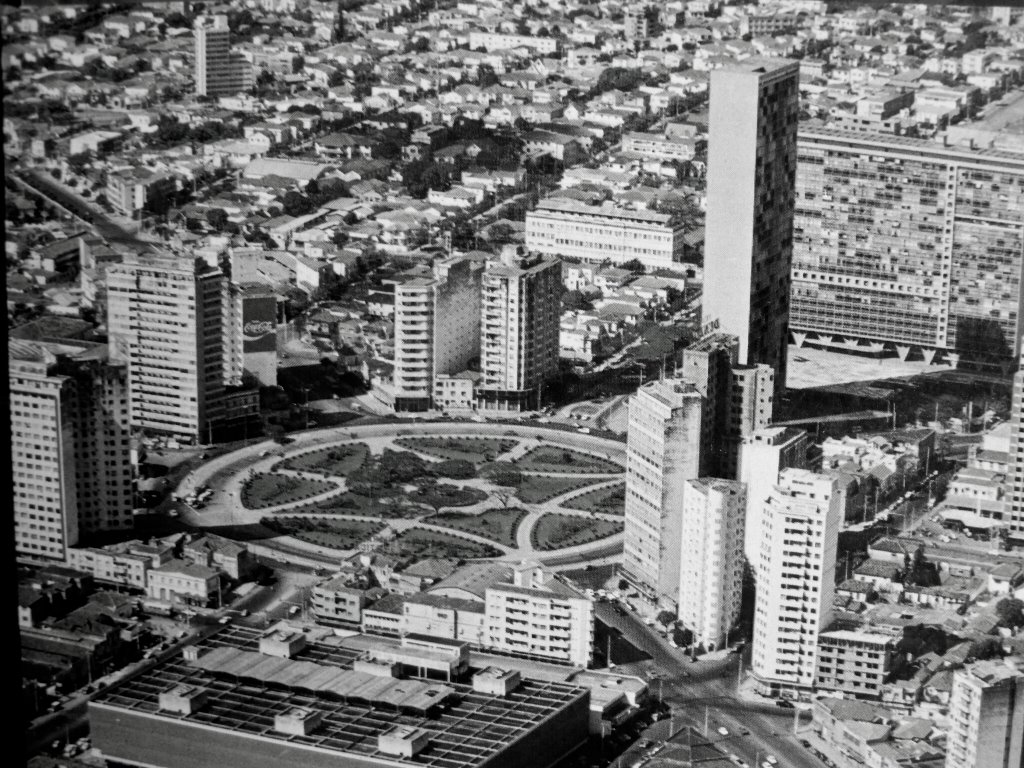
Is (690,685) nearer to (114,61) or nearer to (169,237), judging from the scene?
(169,237)

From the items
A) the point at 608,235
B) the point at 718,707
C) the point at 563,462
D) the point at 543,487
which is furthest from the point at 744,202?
the point at 608,235

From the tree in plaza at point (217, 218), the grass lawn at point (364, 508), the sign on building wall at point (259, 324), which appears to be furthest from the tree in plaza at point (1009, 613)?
the tree in plaza at point (217, 218)

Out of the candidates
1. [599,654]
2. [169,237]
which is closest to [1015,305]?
[599,654]

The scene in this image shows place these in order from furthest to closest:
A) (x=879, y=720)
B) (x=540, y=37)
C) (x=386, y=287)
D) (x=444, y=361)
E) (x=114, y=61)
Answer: (x=540, y=37)
(x=114, y=61)
(x=386, y=287)
(x=444, y=361)
(x=879, y=720)

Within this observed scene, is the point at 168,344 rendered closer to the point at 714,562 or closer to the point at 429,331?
the point at 429,331

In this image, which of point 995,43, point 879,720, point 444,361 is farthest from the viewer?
point 995,43

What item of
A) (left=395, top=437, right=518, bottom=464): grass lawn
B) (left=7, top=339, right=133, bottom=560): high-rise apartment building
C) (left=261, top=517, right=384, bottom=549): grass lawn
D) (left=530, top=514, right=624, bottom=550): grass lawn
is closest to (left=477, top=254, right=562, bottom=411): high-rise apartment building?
(left=395, top=437, right=518, bottom=464): grass lawn
